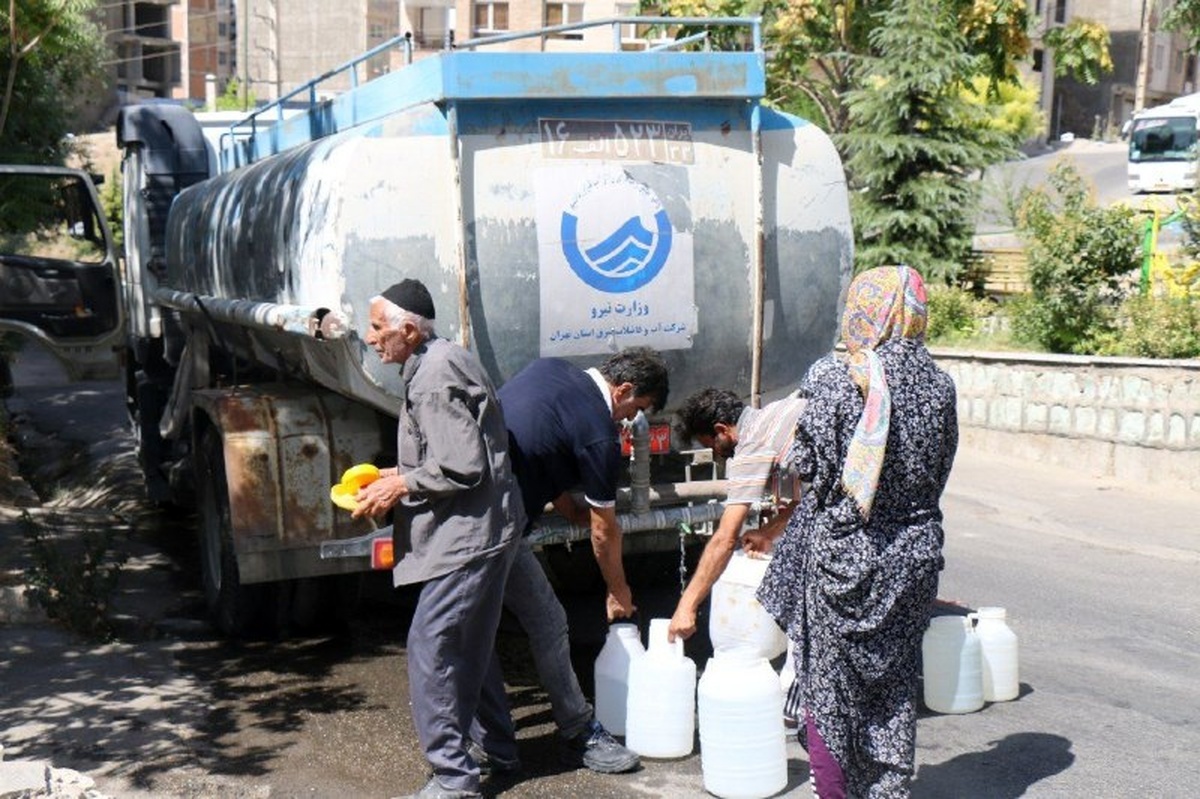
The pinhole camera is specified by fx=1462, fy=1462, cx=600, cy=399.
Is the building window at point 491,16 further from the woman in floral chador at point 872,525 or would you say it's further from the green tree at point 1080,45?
the woman in floral chador at point 872,525

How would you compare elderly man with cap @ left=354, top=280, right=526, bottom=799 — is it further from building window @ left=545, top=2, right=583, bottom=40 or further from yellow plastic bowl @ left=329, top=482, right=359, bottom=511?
building window @ left=545, top=2, right=583, bottom=40

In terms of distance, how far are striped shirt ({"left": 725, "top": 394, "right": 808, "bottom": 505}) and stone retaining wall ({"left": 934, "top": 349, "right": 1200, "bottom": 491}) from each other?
22.3 feet

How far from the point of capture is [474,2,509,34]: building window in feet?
156

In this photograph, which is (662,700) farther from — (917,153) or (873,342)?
(917,153)

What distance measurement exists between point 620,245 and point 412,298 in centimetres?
129

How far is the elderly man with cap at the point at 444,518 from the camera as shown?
4531mm

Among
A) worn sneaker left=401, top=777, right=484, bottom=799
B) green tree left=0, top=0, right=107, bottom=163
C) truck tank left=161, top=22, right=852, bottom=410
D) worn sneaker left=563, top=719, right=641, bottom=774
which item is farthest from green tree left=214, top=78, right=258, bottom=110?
worn sneaker left=401, top=777, right=484, bottom=799

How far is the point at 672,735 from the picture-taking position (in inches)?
201

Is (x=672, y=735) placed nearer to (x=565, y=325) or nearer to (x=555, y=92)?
(x=565, y=325)

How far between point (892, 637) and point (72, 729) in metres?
3.08

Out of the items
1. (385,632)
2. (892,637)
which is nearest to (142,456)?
(385,632)

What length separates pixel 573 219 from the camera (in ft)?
18.5

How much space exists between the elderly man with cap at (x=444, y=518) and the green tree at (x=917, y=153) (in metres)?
12.7

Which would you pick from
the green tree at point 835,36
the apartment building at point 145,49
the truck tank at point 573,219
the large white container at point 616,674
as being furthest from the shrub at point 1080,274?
the apartment building at point 145,49
